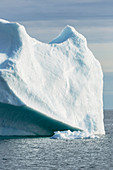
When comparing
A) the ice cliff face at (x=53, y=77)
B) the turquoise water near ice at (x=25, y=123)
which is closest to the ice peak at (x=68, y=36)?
the ice cliff face at (x=53, y=77)

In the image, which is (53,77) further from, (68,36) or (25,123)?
(68,36)

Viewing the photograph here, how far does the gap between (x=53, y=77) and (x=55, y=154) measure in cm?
731

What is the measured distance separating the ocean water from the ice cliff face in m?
1.89

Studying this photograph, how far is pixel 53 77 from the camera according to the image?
33375 millimetres

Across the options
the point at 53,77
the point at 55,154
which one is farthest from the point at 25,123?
the point at 55,154

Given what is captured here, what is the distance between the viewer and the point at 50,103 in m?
32.4

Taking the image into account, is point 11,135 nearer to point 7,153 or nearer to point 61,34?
point 7,153

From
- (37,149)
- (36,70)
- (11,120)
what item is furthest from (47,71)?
(37,149)

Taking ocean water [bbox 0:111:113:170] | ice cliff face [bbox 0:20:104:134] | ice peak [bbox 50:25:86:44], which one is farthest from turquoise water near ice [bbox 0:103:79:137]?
ice peak [bbox 50:25:86:44]

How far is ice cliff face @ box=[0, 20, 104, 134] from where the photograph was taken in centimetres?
3141

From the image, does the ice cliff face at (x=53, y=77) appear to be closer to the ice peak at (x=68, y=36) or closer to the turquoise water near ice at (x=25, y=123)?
the ice peak at (x=68, y=36)

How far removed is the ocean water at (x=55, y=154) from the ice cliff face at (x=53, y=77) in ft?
6.20

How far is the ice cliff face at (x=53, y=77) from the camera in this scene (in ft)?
103

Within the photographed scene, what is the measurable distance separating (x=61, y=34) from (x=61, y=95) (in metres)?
6.46
